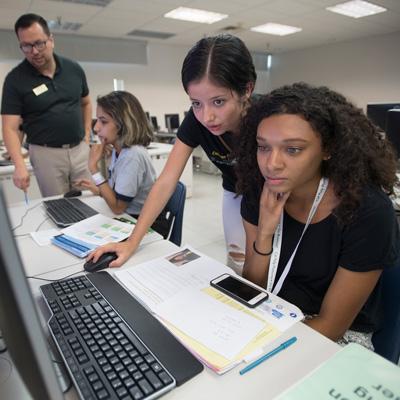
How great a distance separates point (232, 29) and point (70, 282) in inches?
265

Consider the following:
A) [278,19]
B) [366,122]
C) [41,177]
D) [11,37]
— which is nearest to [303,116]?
[366,122]

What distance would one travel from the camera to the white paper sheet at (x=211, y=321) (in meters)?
0.68

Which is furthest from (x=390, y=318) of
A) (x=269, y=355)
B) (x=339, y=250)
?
(x=269, y=355)

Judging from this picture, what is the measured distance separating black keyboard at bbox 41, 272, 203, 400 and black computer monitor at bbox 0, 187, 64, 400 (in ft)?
0.63

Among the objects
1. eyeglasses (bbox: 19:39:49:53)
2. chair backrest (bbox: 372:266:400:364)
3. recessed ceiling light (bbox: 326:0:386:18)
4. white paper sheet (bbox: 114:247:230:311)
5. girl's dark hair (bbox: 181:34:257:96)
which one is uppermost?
recessed ceiling light (bbox: 326:0:386:18)

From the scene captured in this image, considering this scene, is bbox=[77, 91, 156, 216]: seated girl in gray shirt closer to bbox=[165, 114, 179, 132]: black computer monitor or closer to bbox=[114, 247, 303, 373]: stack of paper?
bbox=[114, 247, 303, 373]: stack of paper

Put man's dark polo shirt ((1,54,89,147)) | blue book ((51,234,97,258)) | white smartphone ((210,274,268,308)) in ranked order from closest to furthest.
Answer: white smartphone ((210,274,268,308)) < blue book ((51,234,97,258)) < man's dark polo shirt ((1,54,89,147))

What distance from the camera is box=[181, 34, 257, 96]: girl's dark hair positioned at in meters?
1.01

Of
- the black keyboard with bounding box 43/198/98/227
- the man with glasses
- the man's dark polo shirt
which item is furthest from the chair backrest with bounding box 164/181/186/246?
the man's dark polo shirt

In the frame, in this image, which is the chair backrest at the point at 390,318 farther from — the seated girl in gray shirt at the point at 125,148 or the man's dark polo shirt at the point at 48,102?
the man's dark polo shirt at the point at 48,102

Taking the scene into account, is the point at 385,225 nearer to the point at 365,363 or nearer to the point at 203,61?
the point at 365,363

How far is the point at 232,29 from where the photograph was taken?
645cm

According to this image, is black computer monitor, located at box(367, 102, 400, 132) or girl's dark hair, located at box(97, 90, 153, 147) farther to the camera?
black computer monitor, located at box(367, 102, 400, 132)

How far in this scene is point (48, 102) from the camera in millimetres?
2115
